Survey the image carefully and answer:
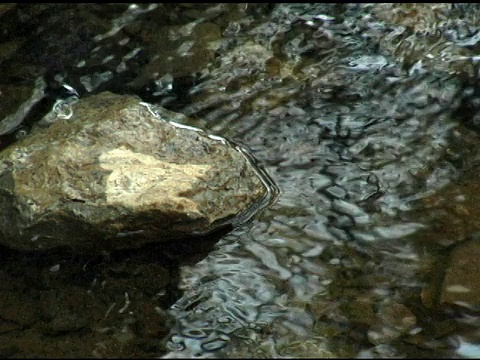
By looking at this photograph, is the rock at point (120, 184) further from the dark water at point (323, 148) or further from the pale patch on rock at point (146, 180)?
the dark water at point (323, 148)

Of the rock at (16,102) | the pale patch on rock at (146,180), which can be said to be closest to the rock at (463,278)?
the pale patch on rock at (146,180)

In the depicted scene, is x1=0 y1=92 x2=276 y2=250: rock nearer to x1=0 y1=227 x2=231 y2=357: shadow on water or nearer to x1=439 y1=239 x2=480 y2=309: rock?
x1=0 y1=227 x2=231 y2=357: shadow on water

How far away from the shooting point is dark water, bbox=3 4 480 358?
8.08ft

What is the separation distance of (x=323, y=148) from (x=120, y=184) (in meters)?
0.90

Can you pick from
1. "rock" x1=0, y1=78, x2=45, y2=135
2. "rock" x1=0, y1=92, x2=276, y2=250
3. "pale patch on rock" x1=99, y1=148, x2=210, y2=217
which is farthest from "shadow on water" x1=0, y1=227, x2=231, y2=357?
"rock" x1=0, y1=78, x2=45, y2=135

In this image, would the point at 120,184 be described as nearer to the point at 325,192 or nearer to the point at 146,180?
the point at 146,180

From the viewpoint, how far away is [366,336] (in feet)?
7.93

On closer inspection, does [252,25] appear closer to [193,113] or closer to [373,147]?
[193,113]

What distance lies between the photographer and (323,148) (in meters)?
3.21

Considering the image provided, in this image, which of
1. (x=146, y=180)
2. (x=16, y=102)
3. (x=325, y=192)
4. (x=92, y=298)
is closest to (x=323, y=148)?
(x=325, y=192)

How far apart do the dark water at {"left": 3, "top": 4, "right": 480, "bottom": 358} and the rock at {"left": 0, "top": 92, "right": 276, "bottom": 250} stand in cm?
15

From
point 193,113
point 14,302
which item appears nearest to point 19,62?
point 193,113

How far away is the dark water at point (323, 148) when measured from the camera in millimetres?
2463

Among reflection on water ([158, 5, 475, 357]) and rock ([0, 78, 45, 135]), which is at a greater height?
rock ([0, 78, 45, 135])
